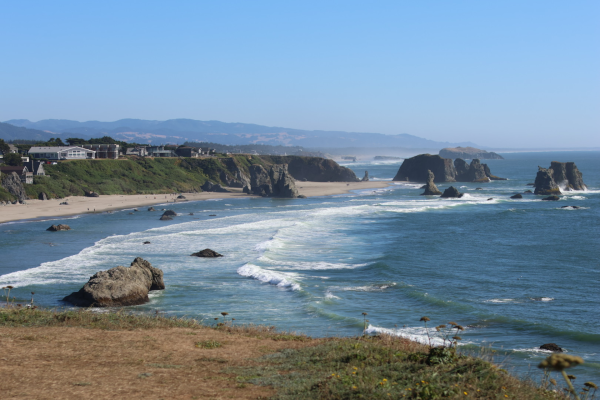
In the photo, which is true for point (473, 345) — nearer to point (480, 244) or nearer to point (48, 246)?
point (480, 244)

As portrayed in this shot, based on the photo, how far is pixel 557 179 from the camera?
360 feet

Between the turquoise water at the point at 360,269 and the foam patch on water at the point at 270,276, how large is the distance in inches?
5.2

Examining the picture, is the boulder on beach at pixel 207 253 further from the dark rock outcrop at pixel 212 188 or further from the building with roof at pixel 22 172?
the dark rock outcrop at pixel 212 188

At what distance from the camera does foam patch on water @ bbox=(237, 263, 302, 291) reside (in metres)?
32.8

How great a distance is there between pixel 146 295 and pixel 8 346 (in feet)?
43.9

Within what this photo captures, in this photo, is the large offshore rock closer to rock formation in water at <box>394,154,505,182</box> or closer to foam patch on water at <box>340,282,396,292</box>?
rock formation in water at <box>394,154,505,182</box>

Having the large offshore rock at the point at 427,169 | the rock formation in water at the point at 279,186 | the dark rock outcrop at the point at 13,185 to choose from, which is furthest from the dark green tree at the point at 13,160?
the large offshore rock at the point at 427,169

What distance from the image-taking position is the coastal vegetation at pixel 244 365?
36.5 ft

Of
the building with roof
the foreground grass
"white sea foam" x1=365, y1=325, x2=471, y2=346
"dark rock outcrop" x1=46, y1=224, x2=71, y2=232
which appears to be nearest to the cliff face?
the building with roof

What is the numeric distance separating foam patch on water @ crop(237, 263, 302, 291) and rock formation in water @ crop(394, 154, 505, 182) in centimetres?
12362

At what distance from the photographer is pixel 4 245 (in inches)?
1861

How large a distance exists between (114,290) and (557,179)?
105 metres

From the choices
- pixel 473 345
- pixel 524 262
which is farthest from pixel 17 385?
pixel 524 262

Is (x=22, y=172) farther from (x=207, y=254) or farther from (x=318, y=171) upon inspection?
(x=318, y=171)
